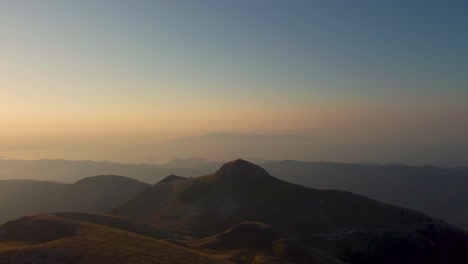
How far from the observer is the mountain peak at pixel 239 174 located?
17138 centimetres

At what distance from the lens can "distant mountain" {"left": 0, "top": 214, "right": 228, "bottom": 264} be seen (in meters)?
55.1

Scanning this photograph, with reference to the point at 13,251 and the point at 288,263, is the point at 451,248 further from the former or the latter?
the point at 13,251

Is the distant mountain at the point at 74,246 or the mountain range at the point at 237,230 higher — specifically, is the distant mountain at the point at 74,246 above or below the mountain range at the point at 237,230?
above

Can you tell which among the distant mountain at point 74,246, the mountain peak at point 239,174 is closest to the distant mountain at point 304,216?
the mountain peak at point 239,174

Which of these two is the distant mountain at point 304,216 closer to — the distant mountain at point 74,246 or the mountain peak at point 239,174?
the mountain peak at point 239,174

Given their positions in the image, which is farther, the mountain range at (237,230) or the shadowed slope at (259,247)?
the shadowed slope at (259,247)

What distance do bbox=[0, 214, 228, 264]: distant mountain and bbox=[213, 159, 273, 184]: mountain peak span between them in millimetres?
96833

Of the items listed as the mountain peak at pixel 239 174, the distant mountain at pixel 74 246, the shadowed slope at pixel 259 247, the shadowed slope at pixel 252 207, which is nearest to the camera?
the distant mountain at pixel 74 246

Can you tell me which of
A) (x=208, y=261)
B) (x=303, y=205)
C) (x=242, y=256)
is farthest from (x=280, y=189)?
(x=208, y=261)

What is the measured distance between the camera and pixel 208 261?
2768 inches

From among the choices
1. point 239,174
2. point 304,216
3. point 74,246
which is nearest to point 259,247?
point 74,246

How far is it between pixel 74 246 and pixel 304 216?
338 ft

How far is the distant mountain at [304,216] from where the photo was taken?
132125 mm

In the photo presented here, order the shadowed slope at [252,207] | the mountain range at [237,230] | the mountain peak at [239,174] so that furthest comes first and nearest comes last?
the mountain peak at [239,174] < the shadowed slope at [252,207] < the mountain range at [237,230]
